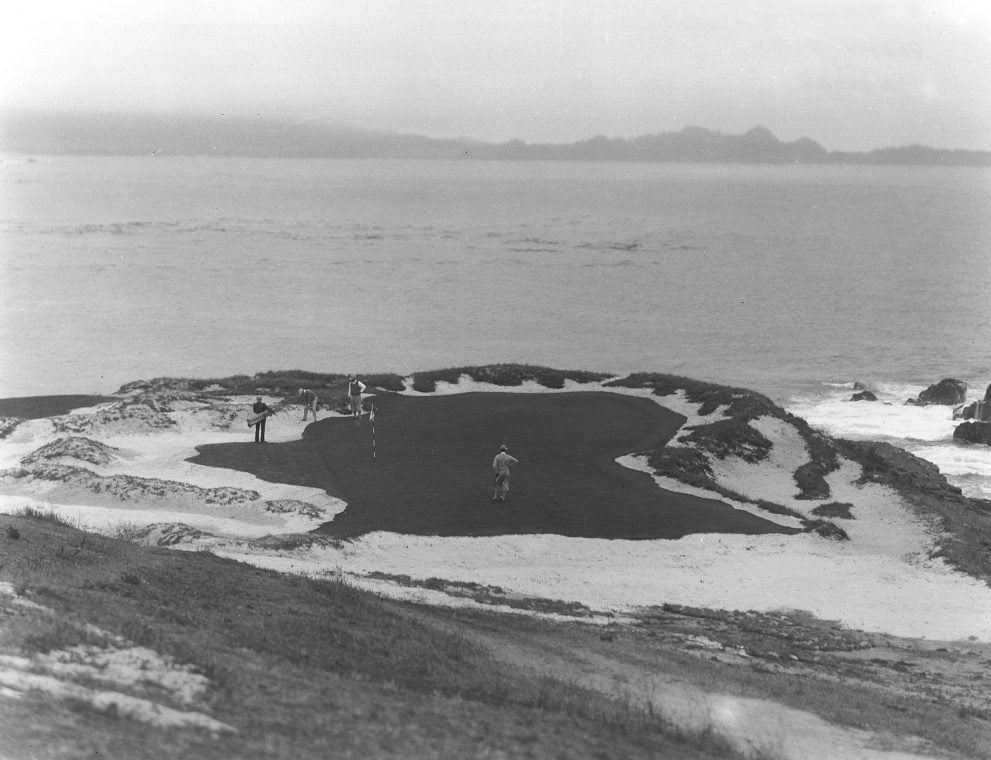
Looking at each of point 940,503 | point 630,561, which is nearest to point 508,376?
point 940,503

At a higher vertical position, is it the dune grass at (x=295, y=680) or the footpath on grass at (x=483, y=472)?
the dune grass at (x=295, y=680)

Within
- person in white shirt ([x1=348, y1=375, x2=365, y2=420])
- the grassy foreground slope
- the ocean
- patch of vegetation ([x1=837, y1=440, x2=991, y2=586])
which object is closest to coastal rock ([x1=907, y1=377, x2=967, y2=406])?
the ocean

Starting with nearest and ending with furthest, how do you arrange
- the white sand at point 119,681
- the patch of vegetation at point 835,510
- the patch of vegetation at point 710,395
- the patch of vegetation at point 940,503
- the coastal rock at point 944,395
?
the white sand at point 119,681, the patch of vegetation at point 940,503, the patch of vegetation at point 835,510, the patch of vegetation at point 710,395, the coastal rock at point 944,395

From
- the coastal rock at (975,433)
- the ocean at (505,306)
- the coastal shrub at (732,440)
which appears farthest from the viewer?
the ocean at (505,306)

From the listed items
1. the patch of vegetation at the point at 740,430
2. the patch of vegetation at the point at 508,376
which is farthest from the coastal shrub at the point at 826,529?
the patch of vegetation at the point at 508,376

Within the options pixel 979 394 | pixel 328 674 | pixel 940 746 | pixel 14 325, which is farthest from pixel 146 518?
pixel 14 325

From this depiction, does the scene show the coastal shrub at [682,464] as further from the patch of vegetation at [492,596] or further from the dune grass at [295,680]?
the dune grass at [295,680]

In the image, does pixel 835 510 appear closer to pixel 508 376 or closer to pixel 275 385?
pixel 508 376
